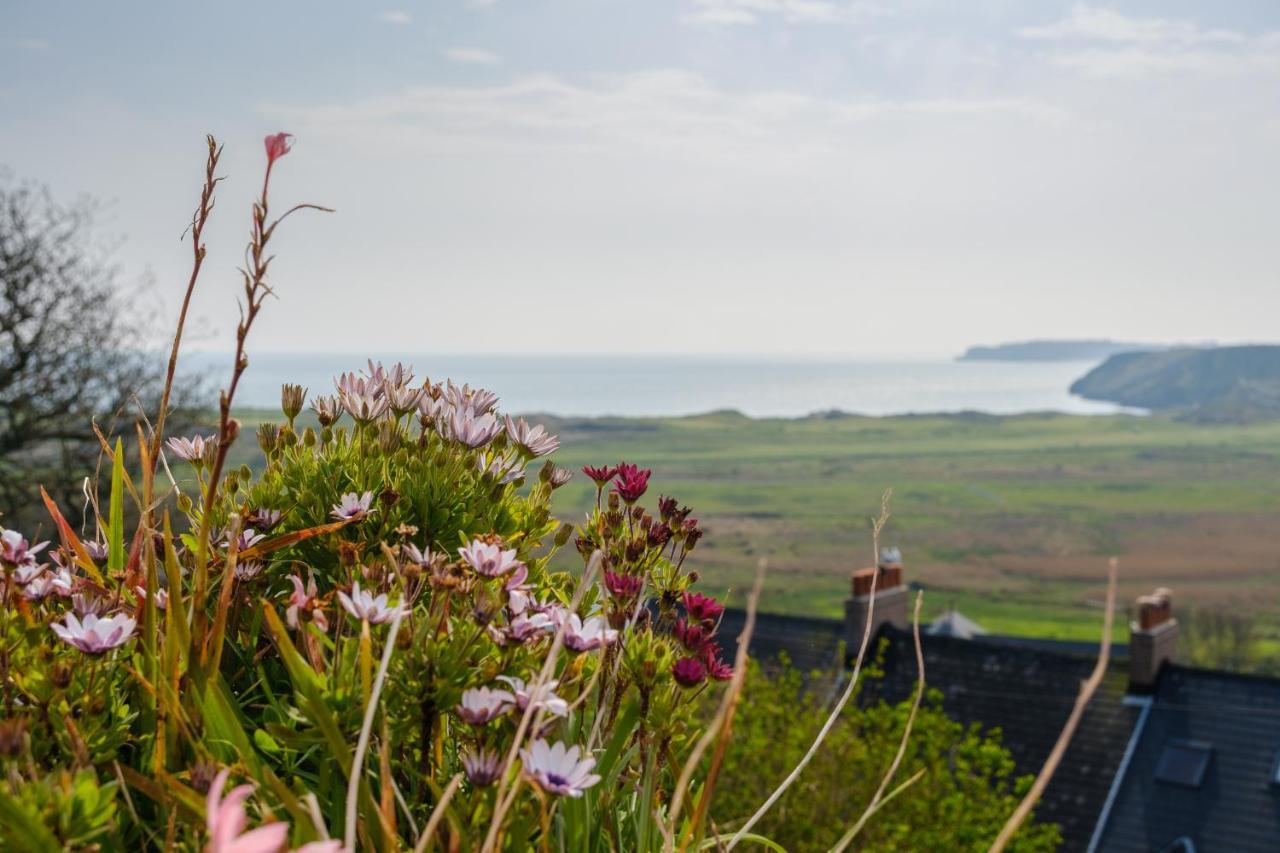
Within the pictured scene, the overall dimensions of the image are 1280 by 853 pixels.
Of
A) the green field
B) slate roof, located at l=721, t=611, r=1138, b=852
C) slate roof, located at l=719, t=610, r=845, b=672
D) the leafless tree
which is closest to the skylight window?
slate roof, located at l=721, t=611, r=1138, b=852

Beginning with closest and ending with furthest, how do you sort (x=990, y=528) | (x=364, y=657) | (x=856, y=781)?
(x=364, y=657) → (x=856, y=781) → (x=990, y=528)

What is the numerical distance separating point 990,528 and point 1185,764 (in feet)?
411

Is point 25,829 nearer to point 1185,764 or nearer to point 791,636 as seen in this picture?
point 1185,764

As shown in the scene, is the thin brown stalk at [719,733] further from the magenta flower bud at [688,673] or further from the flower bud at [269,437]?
the flower bud at [269,437]

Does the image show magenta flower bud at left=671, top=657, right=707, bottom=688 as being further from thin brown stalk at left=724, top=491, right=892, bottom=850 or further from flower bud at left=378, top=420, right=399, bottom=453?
flower bud at left=378, top=420, right=399, bottom=453

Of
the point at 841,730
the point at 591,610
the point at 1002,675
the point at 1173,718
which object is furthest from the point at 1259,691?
the point at 591,610

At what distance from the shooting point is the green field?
110 meters

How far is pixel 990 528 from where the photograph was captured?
5886 inches

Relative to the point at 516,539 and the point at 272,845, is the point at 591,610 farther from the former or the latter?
the point at 272,845

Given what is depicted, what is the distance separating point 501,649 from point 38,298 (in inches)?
969

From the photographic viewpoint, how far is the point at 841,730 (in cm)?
2203

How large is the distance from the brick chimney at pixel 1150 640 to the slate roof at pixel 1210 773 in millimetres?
427

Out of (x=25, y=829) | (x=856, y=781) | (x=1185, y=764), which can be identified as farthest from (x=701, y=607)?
(x=1185, y=764)

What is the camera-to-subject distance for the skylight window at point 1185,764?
92.1 feet
